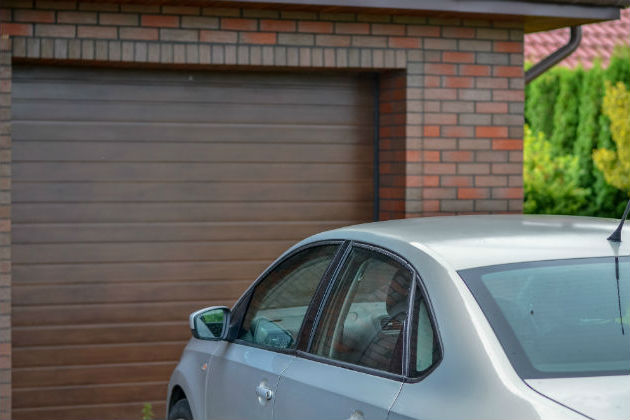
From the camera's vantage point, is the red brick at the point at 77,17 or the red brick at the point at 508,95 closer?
the red brick at the point at 77,17

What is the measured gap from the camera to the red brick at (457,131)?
7.92m

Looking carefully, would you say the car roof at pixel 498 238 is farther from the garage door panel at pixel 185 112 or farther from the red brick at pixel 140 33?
the garage door panel at pixel 185 112

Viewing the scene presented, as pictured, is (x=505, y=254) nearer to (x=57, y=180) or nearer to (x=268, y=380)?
(x=268, y=380)

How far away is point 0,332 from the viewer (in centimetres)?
709

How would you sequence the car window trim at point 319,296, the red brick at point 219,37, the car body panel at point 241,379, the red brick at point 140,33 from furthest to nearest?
the red brick at point 219,37, the red brick at point 140,33, the car body panel at point 241,379, the car window trim at point 319,296

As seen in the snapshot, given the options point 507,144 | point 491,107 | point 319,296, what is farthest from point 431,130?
point 319,296

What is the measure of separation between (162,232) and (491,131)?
245cm

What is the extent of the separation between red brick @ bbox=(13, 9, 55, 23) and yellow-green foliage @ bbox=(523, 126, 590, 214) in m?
7.78

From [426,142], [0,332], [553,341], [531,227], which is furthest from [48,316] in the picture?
[553,341]

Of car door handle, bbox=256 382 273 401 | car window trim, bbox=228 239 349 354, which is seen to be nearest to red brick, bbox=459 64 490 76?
car window trim, bbox=228 239 349 354

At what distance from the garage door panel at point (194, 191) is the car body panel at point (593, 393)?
5.04m

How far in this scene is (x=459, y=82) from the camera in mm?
7953

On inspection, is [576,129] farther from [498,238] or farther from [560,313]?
[560,313]

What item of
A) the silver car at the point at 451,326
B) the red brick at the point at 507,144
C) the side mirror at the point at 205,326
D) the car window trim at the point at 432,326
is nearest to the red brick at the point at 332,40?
the red brick at the point at 507,144
